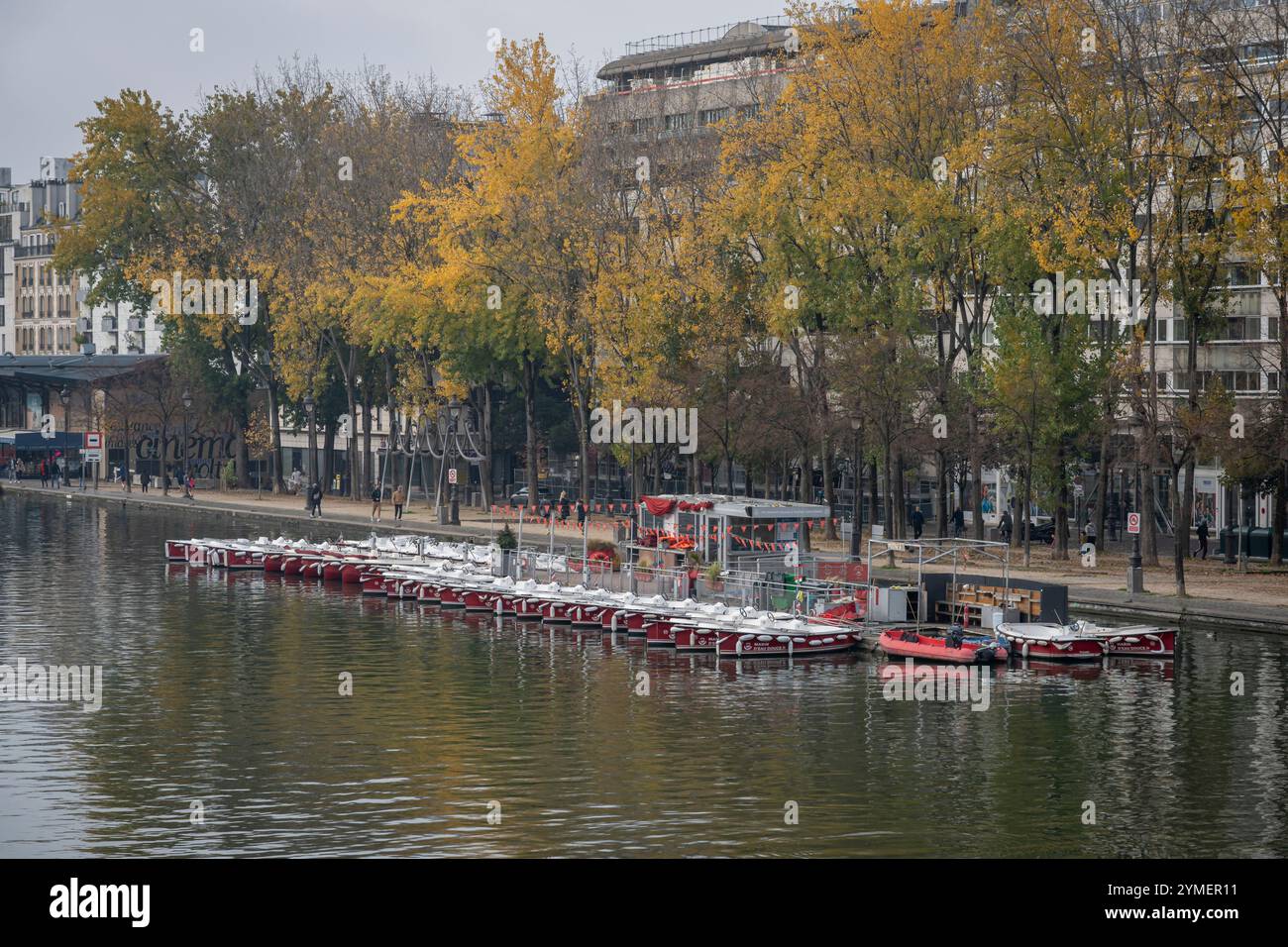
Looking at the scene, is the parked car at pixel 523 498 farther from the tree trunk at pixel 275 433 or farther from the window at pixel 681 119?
the window at pixel 681 119

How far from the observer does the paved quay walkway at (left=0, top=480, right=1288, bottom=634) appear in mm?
59812

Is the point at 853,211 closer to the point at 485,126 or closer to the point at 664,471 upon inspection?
the point at 485,126

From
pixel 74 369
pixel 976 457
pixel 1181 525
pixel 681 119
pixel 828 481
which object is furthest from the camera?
pixel 74 369

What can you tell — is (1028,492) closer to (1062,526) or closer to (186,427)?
(1062,526)

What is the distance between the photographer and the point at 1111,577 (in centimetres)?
6938

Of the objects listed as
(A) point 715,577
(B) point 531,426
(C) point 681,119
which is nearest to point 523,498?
(B) point 531,426

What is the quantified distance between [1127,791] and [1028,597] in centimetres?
1876

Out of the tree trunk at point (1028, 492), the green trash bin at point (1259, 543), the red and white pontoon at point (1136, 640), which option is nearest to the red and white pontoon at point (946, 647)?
the red and white pontoon at point (1136, 640)

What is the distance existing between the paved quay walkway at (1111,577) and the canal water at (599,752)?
7.85 ft

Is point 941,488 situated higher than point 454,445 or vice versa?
point 454,445

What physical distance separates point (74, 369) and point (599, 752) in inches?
4741

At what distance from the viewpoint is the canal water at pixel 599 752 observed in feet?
111

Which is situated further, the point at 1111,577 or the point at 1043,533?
the point at 1043,533
